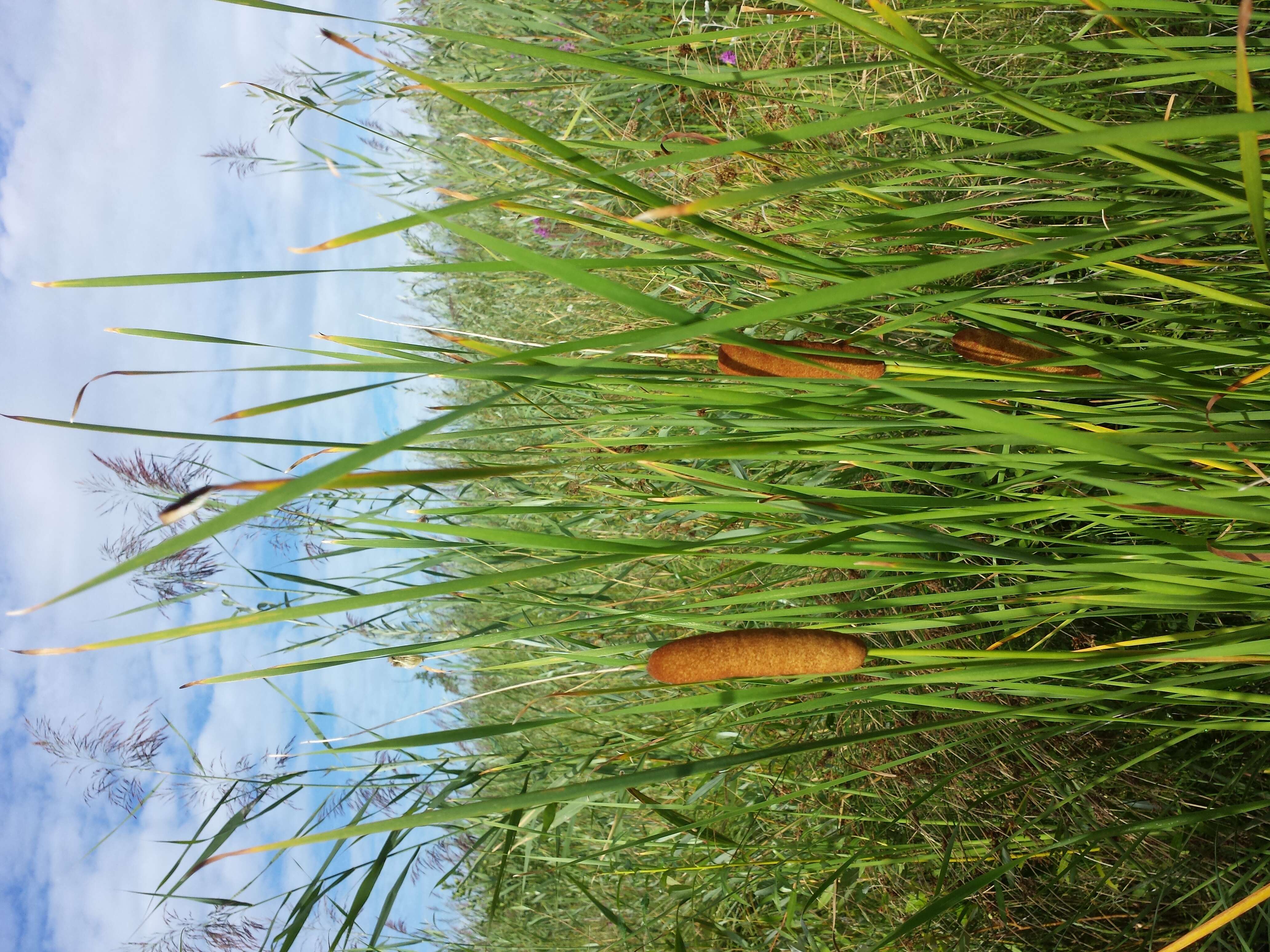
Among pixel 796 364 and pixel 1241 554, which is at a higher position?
pixel 796 364

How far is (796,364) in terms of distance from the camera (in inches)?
31.9

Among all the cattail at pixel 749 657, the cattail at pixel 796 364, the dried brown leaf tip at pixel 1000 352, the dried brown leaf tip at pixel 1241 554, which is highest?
the dried brown leaf tip at pixel 1000 352

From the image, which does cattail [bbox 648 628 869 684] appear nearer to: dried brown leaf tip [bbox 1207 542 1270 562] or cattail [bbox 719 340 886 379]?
cattail [bbox 719 340 886 379]

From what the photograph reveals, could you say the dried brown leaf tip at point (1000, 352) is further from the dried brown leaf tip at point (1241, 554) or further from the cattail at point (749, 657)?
the cattail at point (749, 657)

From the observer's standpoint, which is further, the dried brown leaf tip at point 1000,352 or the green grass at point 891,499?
the dried brown leaf tip at point 1000,352

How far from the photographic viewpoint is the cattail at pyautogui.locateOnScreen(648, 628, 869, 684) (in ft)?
2.44

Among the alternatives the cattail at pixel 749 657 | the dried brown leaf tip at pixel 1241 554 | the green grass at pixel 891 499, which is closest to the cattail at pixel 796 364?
the green grass at pixel 891 499

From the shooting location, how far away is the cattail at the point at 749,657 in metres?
0.74

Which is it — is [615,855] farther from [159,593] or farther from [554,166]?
[159,593]

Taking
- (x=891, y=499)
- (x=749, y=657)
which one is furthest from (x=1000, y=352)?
(x=749, y=657)

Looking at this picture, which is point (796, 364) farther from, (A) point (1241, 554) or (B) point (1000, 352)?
(A) point (1241, 554)

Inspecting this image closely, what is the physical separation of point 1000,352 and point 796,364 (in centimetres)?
26

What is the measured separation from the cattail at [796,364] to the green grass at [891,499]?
3cm

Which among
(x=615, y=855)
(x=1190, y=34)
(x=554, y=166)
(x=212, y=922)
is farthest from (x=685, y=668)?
(x=212, y=922)
